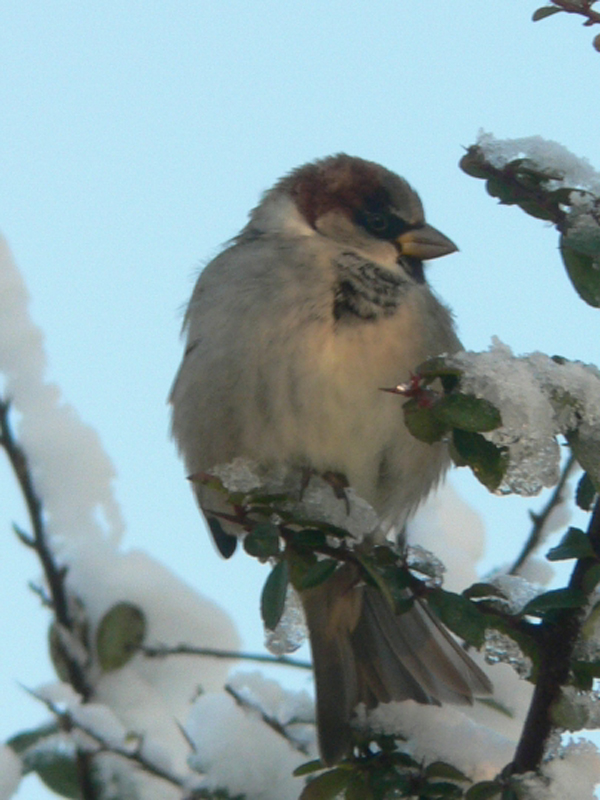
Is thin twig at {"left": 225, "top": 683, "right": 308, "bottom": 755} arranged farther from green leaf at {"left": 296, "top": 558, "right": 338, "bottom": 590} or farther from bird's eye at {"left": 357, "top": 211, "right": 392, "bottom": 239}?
bird's eye at {"left": 357, "top": 211, "right": 392, "bottom": 239}

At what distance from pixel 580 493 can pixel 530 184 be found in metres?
0.29

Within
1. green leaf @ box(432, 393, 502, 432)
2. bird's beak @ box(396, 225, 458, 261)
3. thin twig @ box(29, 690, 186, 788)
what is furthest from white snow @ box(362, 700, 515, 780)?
bird's beak @ box(396, 225, 458, 261)

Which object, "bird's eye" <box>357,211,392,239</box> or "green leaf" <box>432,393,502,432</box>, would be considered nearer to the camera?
"green leaf" <box>432,393,502,432</box>

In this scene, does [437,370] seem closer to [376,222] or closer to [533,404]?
[533,404]

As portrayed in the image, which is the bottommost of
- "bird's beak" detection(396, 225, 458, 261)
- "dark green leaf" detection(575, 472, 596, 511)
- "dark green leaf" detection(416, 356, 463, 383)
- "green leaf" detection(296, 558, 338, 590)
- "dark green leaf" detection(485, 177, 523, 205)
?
"green leaf" detection(296, 558, 338, 590)

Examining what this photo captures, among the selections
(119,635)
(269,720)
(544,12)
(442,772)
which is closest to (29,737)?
(119,635)

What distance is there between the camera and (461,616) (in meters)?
1.03

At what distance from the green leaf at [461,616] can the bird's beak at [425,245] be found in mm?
1062

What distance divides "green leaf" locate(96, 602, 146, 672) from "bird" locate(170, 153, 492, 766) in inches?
10.0

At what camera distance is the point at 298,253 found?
1.86 meters

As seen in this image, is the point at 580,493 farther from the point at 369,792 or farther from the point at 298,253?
the point at 298,253

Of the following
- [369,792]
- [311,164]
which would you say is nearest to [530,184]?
[369,792]

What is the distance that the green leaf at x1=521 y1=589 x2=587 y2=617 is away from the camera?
97 cm

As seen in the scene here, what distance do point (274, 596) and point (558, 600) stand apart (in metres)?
0.27
